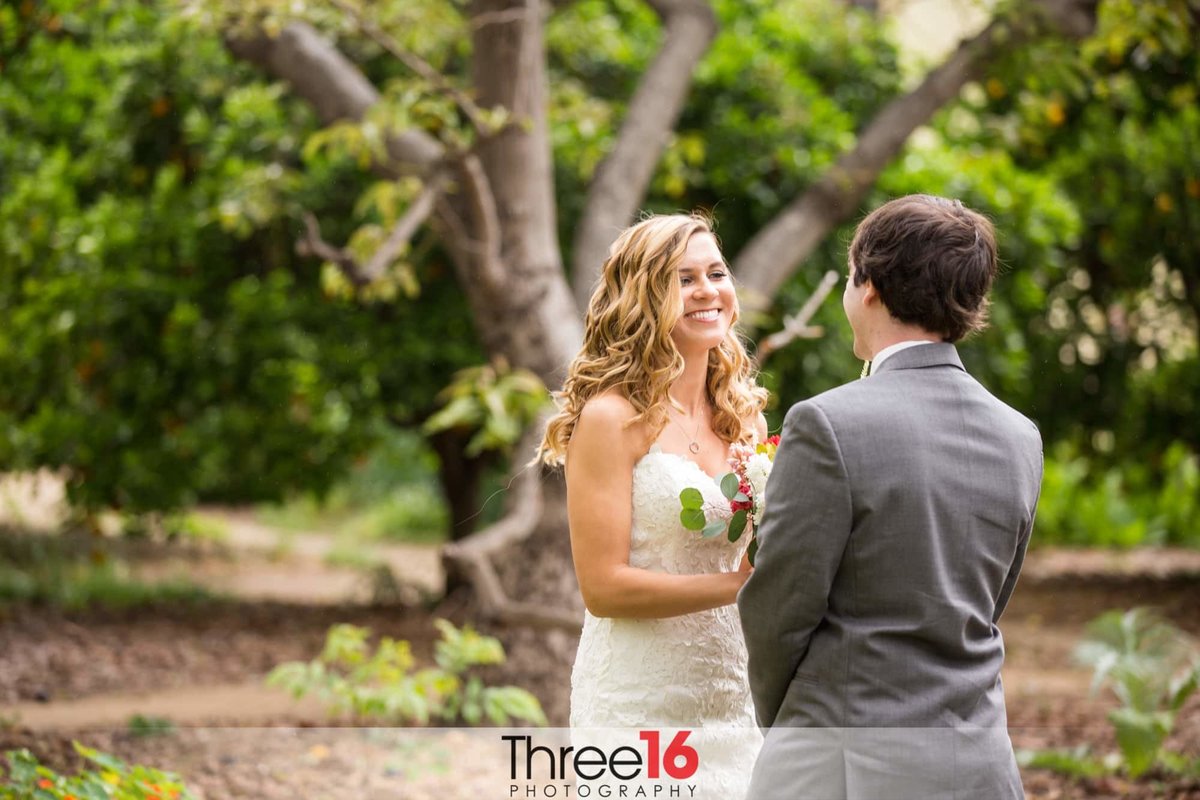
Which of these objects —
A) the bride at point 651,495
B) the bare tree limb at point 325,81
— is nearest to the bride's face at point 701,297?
the bride at point 651,495

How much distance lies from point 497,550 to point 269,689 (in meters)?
Answer: 3.25

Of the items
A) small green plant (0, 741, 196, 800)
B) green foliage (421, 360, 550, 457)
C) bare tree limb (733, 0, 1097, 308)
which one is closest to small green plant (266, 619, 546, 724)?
green foliage (421, 360, 550, 457)

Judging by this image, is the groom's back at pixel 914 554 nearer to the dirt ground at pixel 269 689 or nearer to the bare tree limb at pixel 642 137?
the dirt ground at pixel 269 689

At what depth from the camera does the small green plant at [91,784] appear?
11.2 feet

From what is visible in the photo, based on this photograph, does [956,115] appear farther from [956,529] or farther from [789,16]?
[956,529]

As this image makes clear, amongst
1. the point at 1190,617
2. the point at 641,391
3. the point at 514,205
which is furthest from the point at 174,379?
the point at 1190,617

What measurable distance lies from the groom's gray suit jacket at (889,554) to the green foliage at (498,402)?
3.65m

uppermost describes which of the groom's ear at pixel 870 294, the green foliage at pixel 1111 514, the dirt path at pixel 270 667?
the groom's ear at pixel 870 294

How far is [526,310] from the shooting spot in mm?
6562

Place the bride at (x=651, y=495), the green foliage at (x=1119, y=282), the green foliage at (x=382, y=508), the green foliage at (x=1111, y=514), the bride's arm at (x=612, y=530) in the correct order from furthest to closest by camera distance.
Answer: the green foliage at (x=382, y=508), the green foliage at (x=1111, y=514), the green foliage at (x=1119, y=282), the bride at (x=651, y=495), the bride's arm at (x=612, y=530)

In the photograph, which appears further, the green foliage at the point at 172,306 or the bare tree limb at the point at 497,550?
the green foliage at the point at 172,306

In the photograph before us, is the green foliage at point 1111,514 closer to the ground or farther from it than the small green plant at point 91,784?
closer to the ground

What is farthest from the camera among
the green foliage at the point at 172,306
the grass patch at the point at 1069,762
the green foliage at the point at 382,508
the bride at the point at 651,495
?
the green foliage at the point at 382,508

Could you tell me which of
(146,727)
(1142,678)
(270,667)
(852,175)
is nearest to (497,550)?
(146,727)
